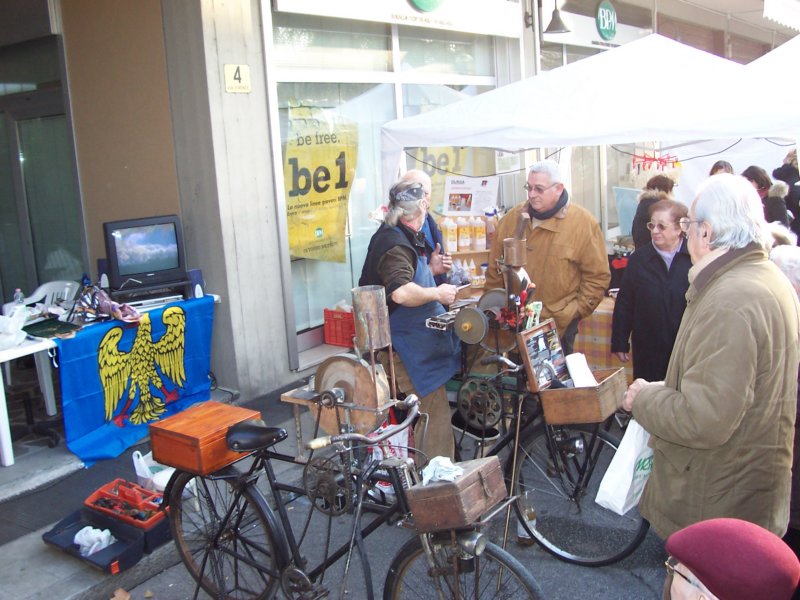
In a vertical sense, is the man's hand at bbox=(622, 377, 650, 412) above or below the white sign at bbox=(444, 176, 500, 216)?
below

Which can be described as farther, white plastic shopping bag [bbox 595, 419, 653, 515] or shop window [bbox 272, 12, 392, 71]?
shop window [bbox 272, 12, 392, 71]

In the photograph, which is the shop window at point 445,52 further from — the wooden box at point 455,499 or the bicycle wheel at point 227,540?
the wooden box at point 455,499

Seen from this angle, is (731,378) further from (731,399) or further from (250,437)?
(250,437)

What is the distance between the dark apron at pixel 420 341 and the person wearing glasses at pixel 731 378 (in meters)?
1.64

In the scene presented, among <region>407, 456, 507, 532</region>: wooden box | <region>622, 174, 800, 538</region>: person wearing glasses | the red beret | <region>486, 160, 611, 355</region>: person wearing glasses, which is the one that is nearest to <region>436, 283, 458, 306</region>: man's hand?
<region>486, 160, 611, 355</region>: person wearing glasses

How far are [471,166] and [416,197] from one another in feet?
17.4

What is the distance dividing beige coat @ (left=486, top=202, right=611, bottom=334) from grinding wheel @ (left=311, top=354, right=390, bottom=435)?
180 cm

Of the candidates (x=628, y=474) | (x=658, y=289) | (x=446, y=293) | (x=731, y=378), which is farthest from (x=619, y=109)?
(x=731, y=378)

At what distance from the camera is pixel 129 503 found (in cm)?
→ 386

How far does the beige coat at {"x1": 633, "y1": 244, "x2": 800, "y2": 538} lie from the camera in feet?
7.55

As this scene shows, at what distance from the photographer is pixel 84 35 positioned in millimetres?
6465

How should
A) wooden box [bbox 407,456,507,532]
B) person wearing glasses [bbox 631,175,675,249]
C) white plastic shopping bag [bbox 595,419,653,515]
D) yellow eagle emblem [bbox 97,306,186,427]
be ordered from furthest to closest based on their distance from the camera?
person wearing glasses [bbox 631,175,675,249] → yellow eagle emblem [bbox 97,306,186,427] → white plastic shopping bag [bbox 595,419,653,515] → wooden box [bbox 407,456,507,532]

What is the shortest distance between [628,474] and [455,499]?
2.55 feet

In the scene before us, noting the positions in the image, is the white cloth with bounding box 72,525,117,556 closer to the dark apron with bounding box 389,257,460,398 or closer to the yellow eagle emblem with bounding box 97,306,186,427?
the yellow eagle emblem with bounding box 97,306,186,427
